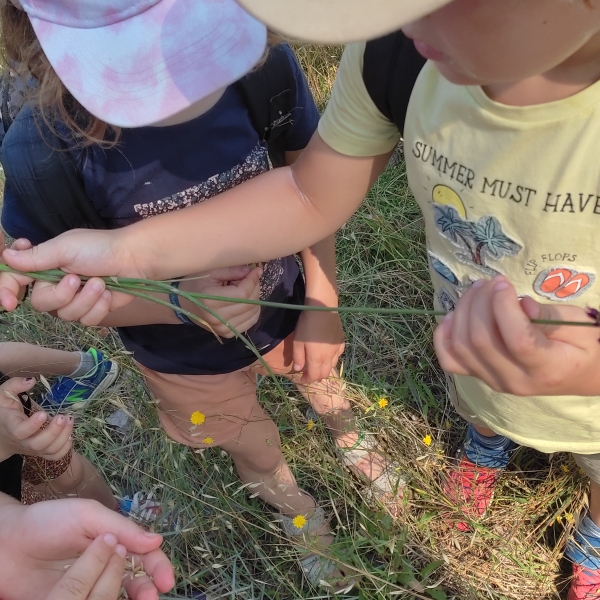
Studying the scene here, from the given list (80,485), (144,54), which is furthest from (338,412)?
(144,54)

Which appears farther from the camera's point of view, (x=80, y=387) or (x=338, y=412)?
(x=80, y=387)

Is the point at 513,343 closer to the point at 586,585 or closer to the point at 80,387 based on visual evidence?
the point at 586,585

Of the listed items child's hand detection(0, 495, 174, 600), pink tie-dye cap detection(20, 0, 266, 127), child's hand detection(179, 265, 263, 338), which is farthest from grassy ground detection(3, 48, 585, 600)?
pink tie-dye cap detection(20, 0, 266, 127)

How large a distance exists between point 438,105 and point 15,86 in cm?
71

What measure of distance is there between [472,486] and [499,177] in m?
0.89

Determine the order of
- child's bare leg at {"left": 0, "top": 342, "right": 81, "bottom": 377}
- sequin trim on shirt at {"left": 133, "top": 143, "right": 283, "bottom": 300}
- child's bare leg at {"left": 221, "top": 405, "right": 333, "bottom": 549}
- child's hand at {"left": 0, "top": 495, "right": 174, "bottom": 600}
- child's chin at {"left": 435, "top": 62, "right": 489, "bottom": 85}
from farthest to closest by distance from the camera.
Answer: child's bare leg at {"left": 0, "top": 342, "right": 81, "bottom": 377}, child's bare leg at {"left": 221, "top": 405, "right": 333, "bottom": 549}, sequin trim on shirt at {"left": 133, "top": 143, "right": 283, "bottom": 300}, child's hand at {"left": 0, "top": 495, "right": 174, "bottom": 600}, child's chin at {"left": 435, "top": 62, "right": 489, "bottom": 85}

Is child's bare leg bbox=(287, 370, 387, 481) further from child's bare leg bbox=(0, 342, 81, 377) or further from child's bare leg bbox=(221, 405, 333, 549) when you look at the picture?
child's bare leg bbox=(0, 342, 81, 377)

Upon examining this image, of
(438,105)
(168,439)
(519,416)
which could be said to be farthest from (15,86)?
(519,416)

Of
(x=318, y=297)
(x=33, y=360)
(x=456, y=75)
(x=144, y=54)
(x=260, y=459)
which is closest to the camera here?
(x=456, y=75)

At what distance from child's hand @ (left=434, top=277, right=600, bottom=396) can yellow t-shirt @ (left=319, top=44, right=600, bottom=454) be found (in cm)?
18

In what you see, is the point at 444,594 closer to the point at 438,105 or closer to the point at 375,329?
the point at 375,329

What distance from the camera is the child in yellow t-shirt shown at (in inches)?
18.3

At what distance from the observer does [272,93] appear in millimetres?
951

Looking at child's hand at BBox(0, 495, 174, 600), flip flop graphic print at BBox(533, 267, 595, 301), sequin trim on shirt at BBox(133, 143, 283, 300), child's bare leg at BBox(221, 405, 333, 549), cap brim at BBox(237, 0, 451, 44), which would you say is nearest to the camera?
cap brim at BBox(237, 0, 451, 44)
